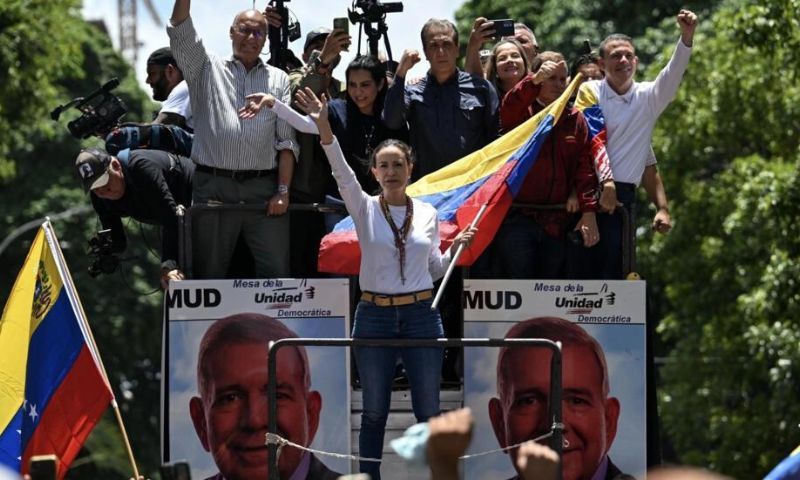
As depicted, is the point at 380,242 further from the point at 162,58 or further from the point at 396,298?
the point at 162,58

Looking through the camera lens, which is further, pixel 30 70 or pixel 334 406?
pixel 30 70

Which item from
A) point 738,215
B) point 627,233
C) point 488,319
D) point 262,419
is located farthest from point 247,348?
point 738,215

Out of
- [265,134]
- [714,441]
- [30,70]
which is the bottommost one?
[714,441]

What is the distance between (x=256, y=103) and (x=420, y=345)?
6.10 feet

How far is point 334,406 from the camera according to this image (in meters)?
11.9

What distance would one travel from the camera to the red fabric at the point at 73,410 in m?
12.1

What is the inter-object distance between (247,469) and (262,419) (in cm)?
28

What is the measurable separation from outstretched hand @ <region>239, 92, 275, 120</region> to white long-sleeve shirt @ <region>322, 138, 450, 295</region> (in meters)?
0.74

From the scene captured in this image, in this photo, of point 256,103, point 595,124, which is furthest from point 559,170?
point 256,103

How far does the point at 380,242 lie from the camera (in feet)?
37.3

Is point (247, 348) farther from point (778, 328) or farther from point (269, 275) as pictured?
point (778, 328)

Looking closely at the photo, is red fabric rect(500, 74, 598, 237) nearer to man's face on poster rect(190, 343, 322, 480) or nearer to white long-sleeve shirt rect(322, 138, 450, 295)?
white long-sleeve shirt rect(322, 138, 450, 295)

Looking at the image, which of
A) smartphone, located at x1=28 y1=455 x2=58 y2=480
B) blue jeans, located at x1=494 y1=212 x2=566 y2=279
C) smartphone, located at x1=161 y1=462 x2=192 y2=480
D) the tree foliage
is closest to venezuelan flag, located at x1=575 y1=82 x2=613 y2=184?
blue jeans, located at x1=494 y1=212 x2=566 y2=279

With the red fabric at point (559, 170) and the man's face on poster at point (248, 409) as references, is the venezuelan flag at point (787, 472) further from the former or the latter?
the red fabric at point (559, 170)
